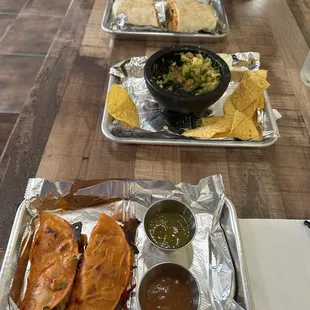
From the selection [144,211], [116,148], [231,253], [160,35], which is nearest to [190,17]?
[160,35]

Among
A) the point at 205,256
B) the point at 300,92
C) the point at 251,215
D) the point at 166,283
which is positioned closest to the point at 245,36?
the point at 300,92

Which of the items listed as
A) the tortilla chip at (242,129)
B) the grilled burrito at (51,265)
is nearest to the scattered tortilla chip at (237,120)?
the tortilla chip at (242,129)

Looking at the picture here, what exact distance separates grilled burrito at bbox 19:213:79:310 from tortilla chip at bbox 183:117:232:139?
0.53 m

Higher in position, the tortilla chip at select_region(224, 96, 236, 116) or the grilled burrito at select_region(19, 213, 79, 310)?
the tortilla chip at select_region(224, 96, 236, 116)

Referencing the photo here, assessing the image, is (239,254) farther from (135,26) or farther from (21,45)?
(21,45)

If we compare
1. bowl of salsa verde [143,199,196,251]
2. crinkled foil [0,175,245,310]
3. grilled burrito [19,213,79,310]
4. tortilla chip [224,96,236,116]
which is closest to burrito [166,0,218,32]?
tortilla chip [224,96,236,116]

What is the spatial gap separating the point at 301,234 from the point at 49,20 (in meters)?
1.81

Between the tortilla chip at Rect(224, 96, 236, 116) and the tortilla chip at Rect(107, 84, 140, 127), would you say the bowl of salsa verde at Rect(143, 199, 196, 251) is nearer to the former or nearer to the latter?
the tortilla chip at Rect(107, 84, 140, 127)

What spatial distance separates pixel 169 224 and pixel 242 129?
0.46 metres

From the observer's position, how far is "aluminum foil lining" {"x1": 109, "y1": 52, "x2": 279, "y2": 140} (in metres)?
1.30

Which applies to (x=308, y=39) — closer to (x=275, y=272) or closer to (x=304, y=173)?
(x=304, y=173)

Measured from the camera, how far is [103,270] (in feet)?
2.95

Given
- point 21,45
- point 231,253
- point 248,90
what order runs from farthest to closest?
point 21,45
point 248,90
point 231,253

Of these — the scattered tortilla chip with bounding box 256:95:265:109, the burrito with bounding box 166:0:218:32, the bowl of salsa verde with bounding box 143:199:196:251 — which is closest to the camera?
the bowl of salsa verde with bounding box 143:199:196:251
